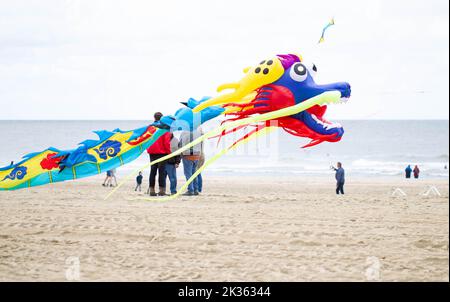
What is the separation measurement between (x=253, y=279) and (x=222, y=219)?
3.11 metres

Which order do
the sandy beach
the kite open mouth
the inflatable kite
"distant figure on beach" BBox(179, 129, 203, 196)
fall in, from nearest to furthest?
the inflatable kite → the sandy beach → the kite open mouth → "distant figure on beach" BBox(179, 129, 203, 196)

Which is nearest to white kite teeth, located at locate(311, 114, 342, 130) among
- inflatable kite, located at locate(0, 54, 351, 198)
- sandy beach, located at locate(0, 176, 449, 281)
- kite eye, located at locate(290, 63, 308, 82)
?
inflatable kite, located at locate(0, 54, 351, 198)

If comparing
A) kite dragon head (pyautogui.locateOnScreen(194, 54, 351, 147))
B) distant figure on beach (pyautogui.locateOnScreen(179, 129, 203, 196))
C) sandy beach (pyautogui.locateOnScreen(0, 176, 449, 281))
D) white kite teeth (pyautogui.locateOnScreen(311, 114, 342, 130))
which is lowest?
sandy beach (pyautogui.locateOnScreen(0, 176, 449, 281))

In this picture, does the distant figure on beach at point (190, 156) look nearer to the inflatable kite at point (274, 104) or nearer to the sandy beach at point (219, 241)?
the inflatable kite at point (274, 104)

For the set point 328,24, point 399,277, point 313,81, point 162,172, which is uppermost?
point 328,24

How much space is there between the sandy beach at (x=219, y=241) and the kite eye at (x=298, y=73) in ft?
6.68

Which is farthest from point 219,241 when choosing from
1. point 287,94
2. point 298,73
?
point 298,73

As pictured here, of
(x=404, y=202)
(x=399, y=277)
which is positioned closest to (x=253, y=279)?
(x=399, y=277)

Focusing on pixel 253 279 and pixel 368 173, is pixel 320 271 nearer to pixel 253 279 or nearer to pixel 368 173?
pixel 253 279

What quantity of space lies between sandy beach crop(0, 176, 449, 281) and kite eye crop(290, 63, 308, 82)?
2036mm

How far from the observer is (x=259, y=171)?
28.7m

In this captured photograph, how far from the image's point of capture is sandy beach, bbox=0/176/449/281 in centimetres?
567

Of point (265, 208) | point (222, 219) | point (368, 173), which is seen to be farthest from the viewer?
point (368, 173)

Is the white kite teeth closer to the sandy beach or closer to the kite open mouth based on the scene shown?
the kite open mouth
